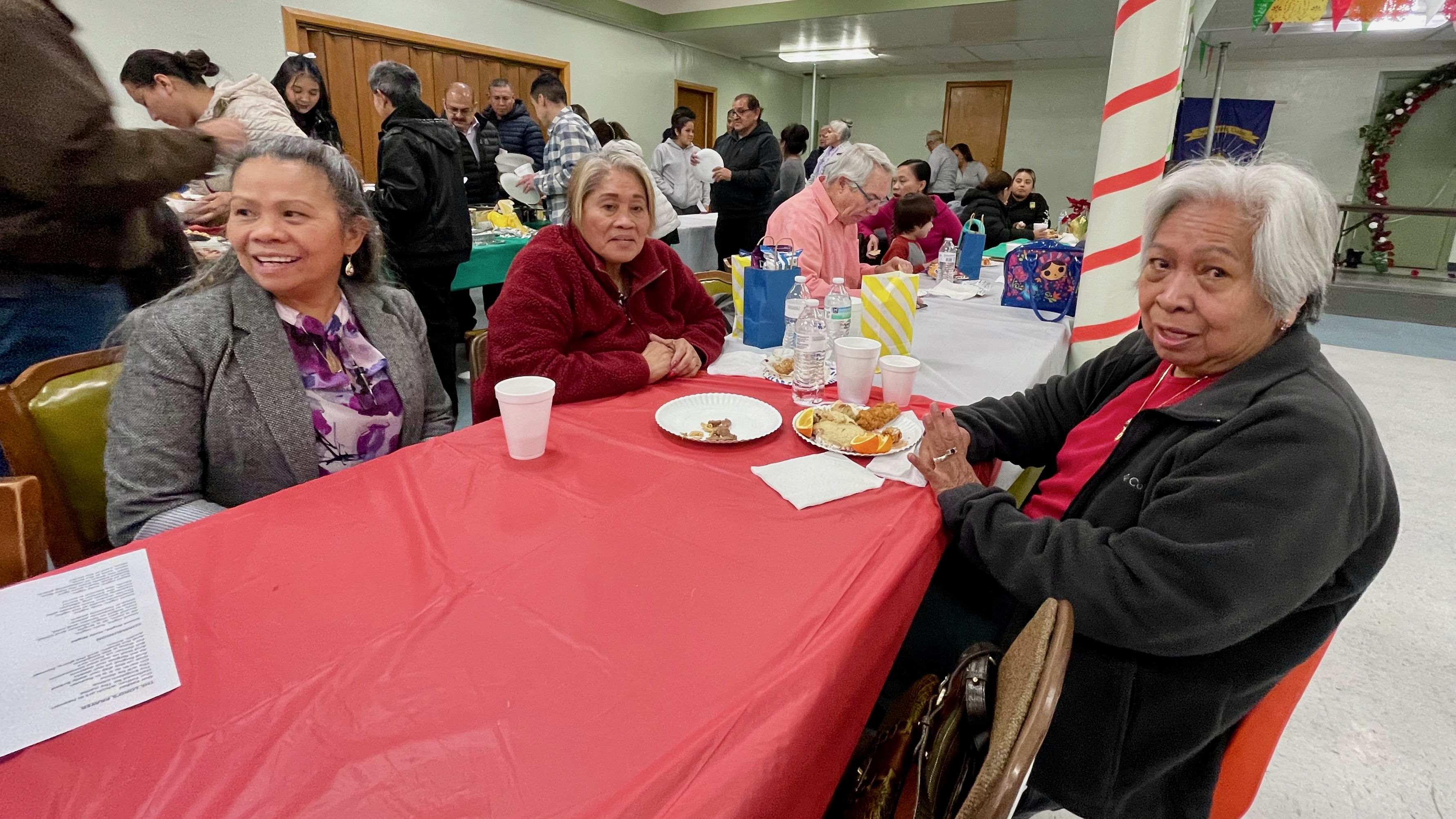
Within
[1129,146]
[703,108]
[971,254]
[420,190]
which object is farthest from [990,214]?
[703,108]

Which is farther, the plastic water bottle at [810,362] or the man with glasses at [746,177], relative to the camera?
the man with glasses at [746,177]

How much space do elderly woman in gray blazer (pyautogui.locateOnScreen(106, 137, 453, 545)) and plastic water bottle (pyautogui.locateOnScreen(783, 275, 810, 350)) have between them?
3.41 ft

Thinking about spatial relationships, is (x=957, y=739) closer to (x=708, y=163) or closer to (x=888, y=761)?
(x=888, y=761)

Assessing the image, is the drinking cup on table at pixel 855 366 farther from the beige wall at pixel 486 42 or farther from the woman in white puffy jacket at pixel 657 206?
the beige wall at pixel 486 42

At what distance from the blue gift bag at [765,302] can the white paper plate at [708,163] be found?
3.69 metres

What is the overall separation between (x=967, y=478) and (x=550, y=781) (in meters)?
0.87

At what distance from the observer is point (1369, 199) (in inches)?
380

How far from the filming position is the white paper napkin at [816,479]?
1165 millimetres

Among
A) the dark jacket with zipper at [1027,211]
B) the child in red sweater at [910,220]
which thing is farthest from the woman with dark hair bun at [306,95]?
the dark jacket with zipper at [1027,211]

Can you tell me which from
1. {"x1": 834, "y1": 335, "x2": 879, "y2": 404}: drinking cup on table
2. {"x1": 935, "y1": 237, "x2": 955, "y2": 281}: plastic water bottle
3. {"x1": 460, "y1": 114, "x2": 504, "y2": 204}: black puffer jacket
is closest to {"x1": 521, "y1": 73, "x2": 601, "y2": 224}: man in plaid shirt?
{"x1": 460, "y1": 114, "x2": 504, "y2": 204}: black puffer jacket

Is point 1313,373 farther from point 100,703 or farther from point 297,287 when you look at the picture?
point 297,287

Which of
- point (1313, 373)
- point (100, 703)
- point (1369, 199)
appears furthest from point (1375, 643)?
point (1369, 199)

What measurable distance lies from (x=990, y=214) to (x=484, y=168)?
390 cm

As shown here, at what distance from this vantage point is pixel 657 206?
252 centimetres
